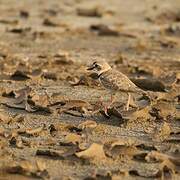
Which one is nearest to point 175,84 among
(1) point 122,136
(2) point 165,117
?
(2) point 165,117

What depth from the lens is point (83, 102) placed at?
22.6ft

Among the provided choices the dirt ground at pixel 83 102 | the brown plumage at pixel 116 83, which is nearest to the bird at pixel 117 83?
the brown plumage at pixel 116 83

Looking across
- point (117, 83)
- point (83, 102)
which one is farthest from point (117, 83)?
point (83, 102)

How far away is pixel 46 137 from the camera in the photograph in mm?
5863

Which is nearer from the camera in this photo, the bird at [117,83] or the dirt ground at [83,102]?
the dirt ground at [83,102]

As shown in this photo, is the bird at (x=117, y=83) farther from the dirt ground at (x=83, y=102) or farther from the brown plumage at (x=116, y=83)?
the dirt ground at (x=83, y=102)

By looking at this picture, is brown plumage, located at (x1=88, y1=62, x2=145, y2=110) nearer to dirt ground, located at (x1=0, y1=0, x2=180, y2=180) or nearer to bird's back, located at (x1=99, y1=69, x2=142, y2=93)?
bird's back, located at (x1=99, y1=69, x2=142, y2=93)

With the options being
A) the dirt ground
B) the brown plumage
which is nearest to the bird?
the brown plumage

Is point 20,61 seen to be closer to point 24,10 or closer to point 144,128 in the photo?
point 144,128

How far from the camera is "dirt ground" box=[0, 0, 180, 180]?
17.3 feet

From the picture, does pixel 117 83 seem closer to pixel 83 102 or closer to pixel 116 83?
pixel 116 83

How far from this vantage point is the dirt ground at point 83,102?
17.3 feet

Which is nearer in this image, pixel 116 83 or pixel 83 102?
pixel 116 83

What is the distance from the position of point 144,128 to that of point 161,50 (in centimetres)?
480
